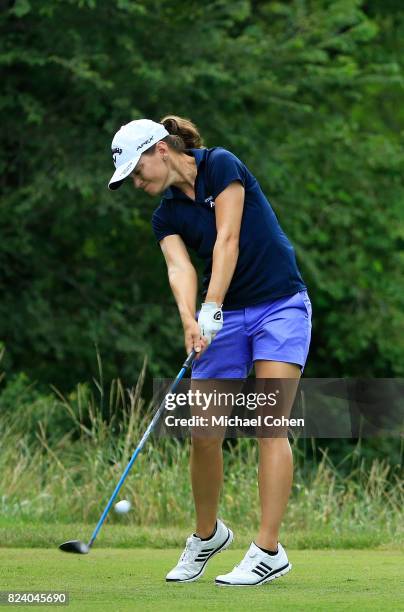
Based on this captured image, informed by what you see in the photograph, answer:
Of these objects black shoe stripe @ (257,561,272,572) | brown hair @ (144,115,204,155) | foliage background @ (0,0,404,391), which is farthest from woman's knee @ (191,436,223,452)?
foliage background @ (0,0,404,391)

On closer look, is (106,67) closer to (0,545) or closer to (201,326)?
(0,545)

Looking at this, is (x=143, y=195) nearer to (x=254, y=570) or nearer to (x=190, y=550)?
(x=190, y=550)

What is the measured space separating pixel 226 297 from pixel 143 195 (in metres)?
10.7

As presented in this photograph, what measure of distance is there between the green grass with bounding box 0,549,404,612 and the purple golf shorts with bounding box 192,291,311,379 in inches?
33.5

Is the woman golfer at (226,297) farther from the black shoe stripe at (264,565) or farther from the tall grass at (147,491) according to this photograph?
the tall grass at (147,491)

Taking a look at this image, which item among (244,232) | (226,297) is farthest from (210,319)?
(244,232)

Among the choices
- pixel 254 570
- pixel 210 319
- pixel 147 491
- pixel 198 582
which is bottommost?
pixel 147 491

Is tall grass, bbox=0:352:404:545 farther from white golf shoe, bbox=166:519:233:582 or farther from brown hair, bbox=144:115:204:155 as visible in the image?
brown hair, bbox=144:115:204:155

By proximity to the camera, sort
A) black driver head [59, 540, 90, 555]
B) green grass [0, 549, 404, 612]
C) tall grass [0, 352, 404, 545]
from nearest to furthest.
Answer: green grass [0, 549, 404, 612] → black driver head [59, 540, 90, 555] → tall grass [0, 352, 404, 545]

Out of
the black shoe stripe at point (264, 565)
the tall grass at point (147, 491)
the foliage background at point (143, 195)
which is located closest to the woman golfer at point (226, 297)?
the black shoe stripe at point (264, 565)

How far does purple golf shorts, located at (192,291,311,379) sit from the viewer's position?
512 cm

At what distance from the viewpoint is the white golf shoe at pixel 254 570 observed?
4.99 m

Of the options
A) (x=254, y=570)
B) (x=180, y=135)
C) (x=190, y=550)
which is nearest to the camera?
(x=254, y=570)

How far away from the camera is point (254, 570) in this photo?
198 inches
